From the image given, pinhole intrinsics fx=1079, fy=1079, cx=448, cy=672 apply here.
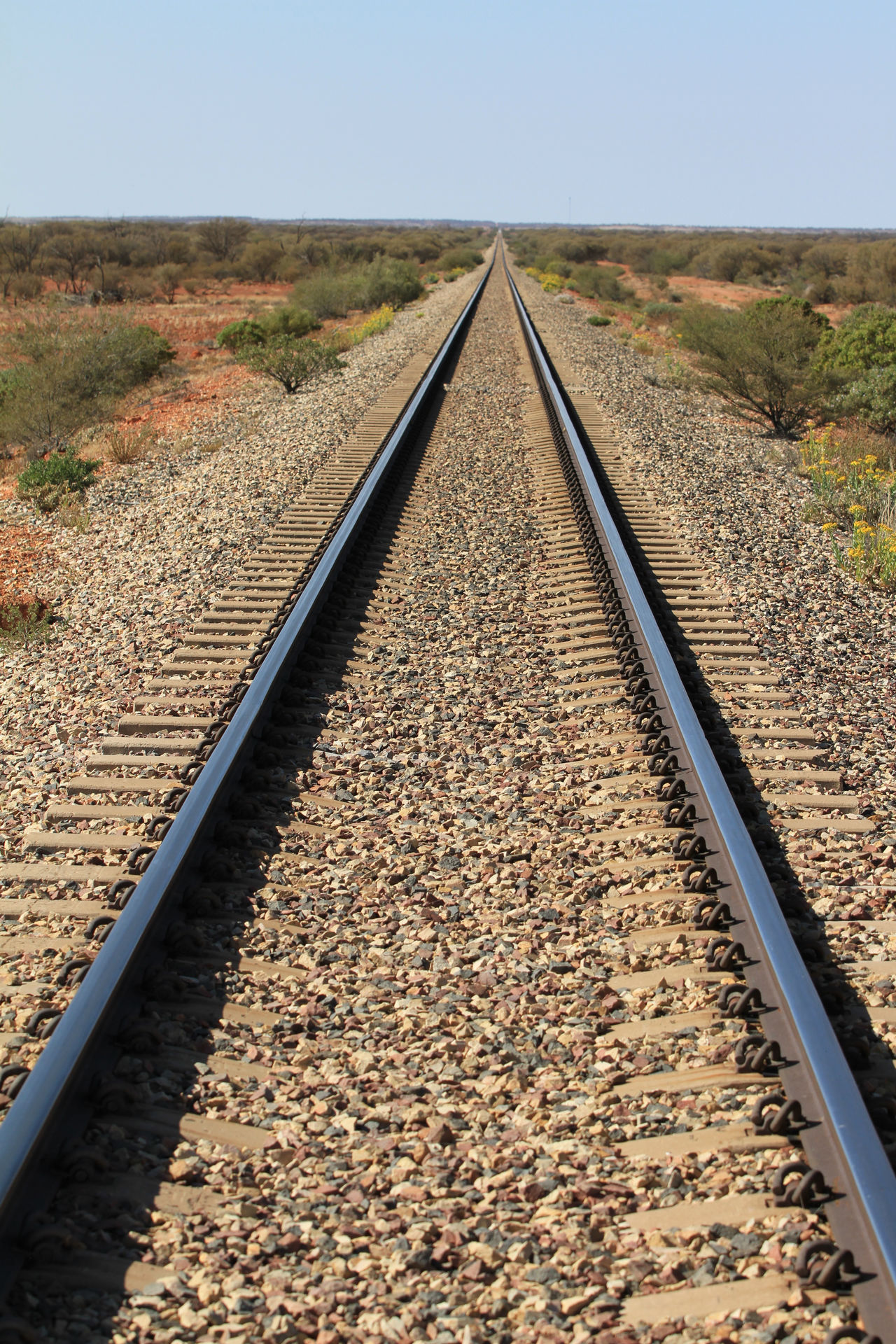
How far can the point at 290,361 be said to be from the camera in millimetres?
17250

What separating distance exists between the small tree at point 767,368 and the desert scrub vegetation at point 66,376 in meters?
9.75

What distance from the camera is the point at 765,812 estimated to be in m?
4.84

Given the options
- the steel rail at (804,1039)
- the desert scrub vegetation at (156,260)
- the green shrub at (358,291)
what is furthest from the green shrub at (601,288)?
the steel rail at (804,1039)

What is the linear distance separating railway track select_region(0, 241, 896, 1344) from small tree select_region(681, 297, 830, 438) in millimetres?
9316

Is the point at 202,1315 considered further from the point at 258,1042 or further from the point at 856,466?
the point at 856,466

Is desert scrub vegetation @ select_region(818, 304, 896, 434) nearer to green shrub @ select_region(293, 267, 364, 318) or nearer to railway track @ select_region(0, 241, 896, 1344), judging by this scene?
railway track @ select_region(0, 241, 896, 1344)

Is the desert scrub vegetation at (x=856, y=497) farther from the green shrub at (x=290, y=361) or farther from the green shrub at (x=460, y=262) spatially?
the green shrub at (x=460, y=262)

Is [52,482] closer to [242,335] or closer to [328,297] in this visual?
[242,335]

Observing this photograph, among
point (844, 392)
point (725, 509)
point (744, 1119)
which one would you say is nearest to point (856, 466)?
point (725, 509)

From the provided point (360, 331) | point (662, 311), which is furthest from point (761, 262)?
point (360, 331)

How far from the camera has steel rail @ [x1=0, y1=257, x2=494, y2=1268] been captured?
2778 millimetres

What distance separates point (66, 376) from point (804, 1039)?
1687 centimetres

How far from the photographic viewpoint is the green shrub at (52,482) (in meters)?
11.7

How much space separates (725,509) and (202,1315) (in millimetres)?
8715
